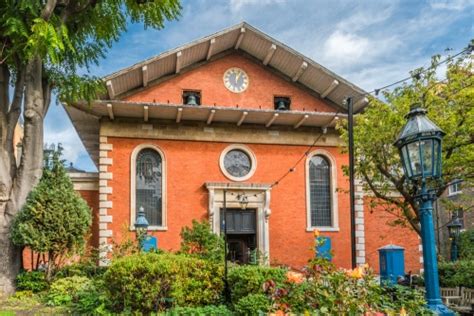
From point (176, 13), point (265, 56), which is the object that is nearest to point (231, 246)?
point (265, 56)

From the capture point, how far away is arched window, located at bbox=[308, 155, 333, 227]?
61.5 ft

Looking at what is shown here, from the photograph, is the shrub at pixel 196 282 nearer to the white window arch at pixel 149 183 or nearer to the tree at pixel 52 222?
the tree at pixel 52 222

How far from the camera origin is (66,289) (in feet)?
36.2

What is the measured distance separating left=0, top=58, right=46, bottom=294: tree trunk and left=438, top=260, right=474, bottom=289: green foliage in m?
12.4

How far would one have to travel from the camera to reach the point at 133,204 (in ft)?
55.4

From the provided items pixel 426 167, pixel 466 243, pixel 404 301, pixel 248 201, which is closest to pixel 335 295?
pixel 404 301

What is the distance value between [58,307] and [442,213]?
82.4 feet

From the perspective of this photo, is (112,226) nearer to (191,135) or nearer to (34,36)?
(191,135)

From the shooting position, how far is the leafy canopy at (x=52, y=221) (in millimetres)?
11578

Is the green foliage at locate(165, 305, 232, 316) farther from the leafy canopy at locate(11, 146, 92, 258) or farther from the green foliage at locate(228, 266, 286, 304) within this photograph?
the leafy canopy at locate(11, 146, 92, 258)

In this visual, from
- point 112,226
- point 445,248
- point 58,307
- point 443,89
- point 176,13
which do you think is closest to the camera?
point 58,307

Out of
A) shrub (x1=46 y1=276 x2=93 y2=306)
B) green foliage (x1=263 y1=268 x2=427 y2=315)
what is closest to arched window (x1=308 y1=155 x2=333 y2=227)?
shrub (x1=46 y1=276 x2=93 y2=306)

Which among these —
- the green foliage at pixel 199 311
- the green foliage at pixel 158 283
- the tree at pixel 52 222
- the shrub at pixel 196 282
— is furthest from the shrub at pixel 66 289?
the green foliage at pixel 199 311

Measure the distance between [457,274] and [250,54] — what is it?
10.6 metres
